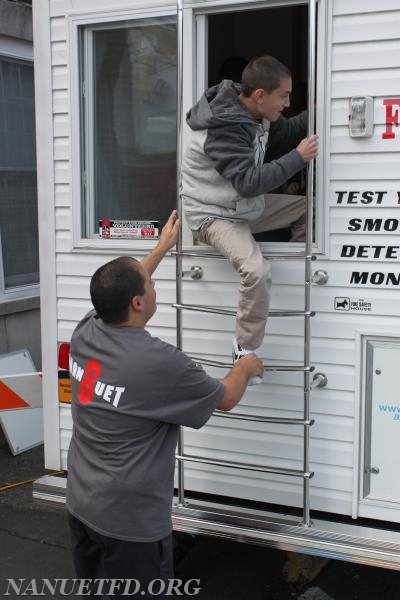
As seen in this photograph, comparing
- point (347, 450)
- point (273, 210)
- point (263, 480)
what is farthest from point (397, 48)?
point (263, 480)

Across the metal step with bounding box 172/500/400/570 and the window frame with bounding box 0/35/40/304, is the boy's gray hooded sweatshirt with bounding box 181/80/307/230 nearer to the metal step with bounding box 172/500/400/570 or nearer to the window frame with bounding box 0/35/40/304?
the metal step with bounding box 172/500/400/570

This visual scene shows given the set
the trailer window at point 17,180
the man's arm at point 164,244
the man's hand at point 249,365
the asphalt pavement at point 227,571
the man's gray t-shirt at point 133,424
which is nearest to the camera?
the man's gray t-shirt at point 133,424

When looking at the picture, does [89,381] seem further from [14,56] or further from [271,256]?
[14,56]

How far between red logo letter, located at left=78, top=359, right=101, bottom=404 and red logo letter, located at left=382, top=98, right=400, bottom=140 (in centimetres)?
155

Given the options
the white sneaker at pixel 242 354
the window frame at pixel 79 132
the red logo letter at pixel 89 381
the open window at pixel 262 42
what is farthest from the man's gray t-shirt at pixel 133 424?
the open window at pixel 262 42

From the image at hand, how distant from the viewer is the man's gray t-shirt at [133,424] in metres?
2.45

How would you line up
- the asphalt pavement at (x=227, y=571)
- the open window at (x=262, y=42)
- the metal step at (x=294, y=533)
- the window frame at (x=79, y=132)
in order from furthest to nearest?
1. the open window at (x=262, y=42)
2. the asphalt pavement at (x=227, y=571)
3. the window frame at (x=79, y=132)
4. the metal step at (x=294, y=533)

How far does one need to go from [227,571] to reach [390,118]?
256 cm

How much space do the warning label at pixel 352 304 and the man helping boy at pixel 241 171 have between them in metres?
0.33

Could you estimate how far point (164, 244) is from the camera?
3340mm

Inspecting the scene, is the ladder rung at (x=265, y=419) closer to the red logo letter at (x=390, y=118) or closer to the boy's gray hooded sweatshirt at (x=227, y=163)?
the boy's gray hooded sweatshirt at (x=227, y=163)

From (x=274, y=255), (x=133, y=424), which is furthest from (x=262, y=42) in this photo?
(x=133, y=424)

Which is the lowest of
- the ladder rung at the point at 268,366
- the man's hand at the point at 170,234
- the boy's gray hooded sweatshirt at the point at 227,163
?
the ladder rung at the point at 268,366

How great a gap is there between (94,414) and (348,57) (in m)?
1.83
